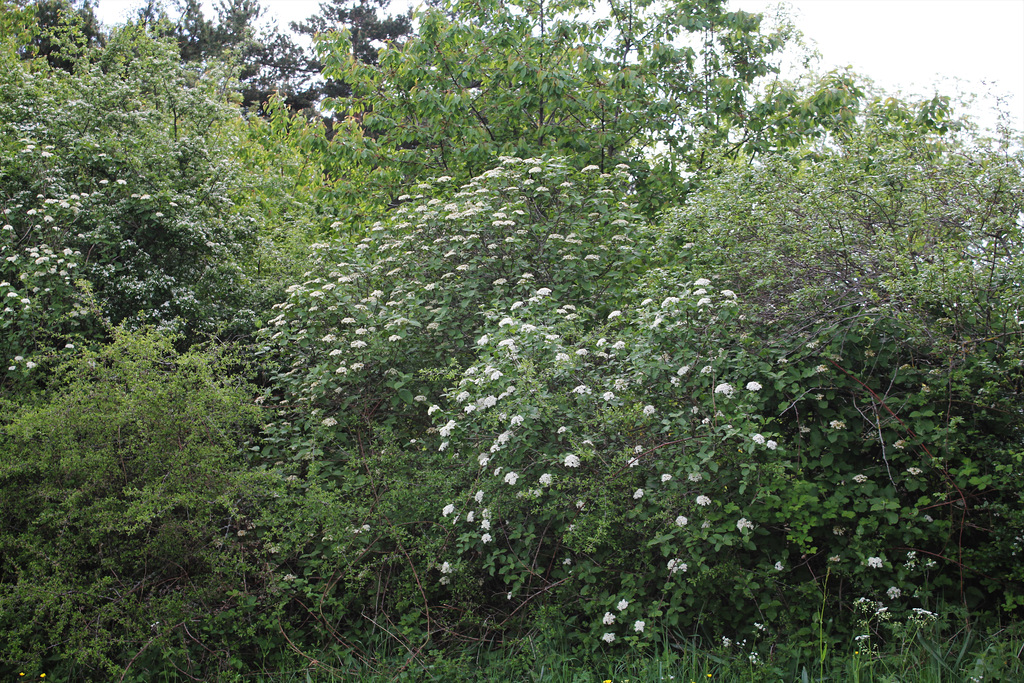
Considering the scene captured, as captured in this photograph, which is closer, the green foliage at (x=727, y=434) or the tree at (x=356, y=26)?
the green foliage at (x=727, y=434)

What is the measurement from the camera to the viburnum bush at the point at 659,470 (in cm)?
347

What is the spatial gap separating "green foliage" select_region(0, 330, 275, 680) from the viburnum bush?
0.40m

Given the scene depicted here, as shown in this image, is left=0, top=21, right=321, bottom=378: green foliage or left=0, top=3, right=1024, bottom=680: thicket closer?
left=0, top=3, right=1024, bottom=680: thicket

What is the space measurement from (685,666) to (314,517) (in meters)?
2.31

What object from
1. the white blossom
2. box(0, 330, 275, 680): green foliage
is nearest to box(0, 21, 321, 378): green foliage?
box(0, 330, 275, 680): green foliage

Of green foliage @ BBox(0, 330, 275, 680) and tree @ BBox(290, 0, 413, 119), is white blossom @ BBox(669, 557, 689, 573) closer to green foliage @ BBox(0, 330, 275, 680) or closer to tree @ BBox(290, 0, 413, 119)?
green foliage @ BBox(0, 330, 275, 680)

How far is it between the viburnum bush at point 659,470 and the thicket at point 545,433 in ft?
0.07

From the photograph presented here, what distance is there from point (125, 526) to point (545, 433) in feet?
8.11

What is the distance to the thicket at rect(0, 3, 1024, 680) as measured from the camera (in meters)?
3.51

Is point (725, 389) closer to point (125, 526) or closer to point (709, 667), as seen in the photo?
point (709, 667)

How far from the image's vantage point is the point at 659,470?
3754mm

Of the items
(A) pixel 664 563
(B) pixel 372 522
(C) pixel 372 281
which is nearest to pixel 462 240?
(C) pixel 372 281

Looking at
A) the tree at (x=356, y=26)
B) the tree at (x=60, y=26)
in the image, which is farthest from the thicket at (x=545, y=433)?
the tree at (x=356, y=26)

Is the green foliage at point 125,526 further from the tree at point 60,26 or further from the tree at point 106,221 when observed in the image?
the tree at point 60,26
